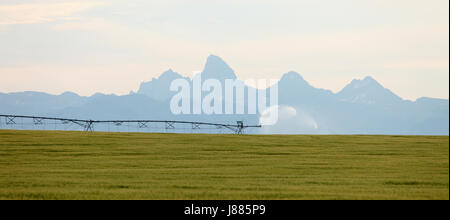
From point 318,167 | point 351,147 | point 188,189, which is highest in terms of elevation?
point 351,147

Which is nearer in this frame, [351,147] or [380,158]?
[380,158]

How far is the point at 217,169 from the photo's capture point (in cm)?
3102

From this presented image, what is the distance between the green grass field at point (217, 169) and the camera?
22734 millimetres

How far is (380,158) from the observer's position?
37.8 meters

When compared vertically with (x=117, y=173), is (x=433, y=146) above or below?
above

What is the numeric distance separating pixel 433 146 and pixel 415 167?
16670mm

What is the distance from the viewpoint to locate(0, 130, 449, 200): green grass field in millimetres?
22734

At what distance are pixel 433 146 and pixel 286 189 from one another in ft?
91.9

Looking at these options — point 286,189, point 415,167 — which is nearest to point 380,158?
point 415,167

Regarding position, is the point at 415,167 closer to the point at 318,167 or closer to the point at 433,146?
the point at 318,167

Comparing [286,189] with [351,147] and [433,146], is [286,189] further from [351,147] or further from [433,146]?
[433,146]
